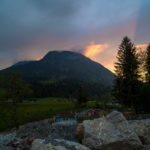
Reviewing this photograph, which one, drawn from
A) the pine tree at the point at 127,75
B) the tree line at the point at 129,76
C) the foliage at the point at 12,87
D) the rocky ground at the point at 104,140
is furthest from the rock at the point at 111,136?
the pine tree at the point at 127,75

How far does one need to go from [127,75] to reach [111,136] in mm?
22711

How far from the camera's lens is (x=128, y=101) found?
2661 cm

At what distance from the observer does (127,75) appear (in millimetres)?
27453

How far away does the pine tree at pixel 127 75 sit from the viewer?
26.4 m

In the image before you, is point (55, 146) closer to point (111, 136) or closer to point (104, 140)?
point (104, 140)

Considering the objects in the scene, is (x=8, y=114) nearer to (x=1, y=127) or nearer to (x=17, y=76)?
(x=1, y=127)

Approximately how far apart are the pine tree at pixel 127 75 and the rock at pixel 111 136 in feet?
63.7

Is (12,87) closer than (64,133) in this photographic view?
No

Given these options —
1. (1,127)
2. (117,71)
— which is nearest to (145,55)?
(117,71)

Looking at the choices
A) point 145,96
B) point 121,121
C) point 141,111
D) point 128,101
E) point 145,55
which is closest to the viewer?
point 121,121

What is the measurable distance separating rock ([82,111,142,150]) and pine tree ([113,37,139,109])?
63.7 feet

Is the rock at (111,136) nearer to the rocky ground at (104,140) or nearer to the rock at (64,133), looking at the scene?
the rocky ground at (104,140)

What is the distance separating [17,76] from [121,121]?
53.4 ft

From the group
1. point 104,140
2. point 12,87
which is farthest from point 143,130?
point 12,87
